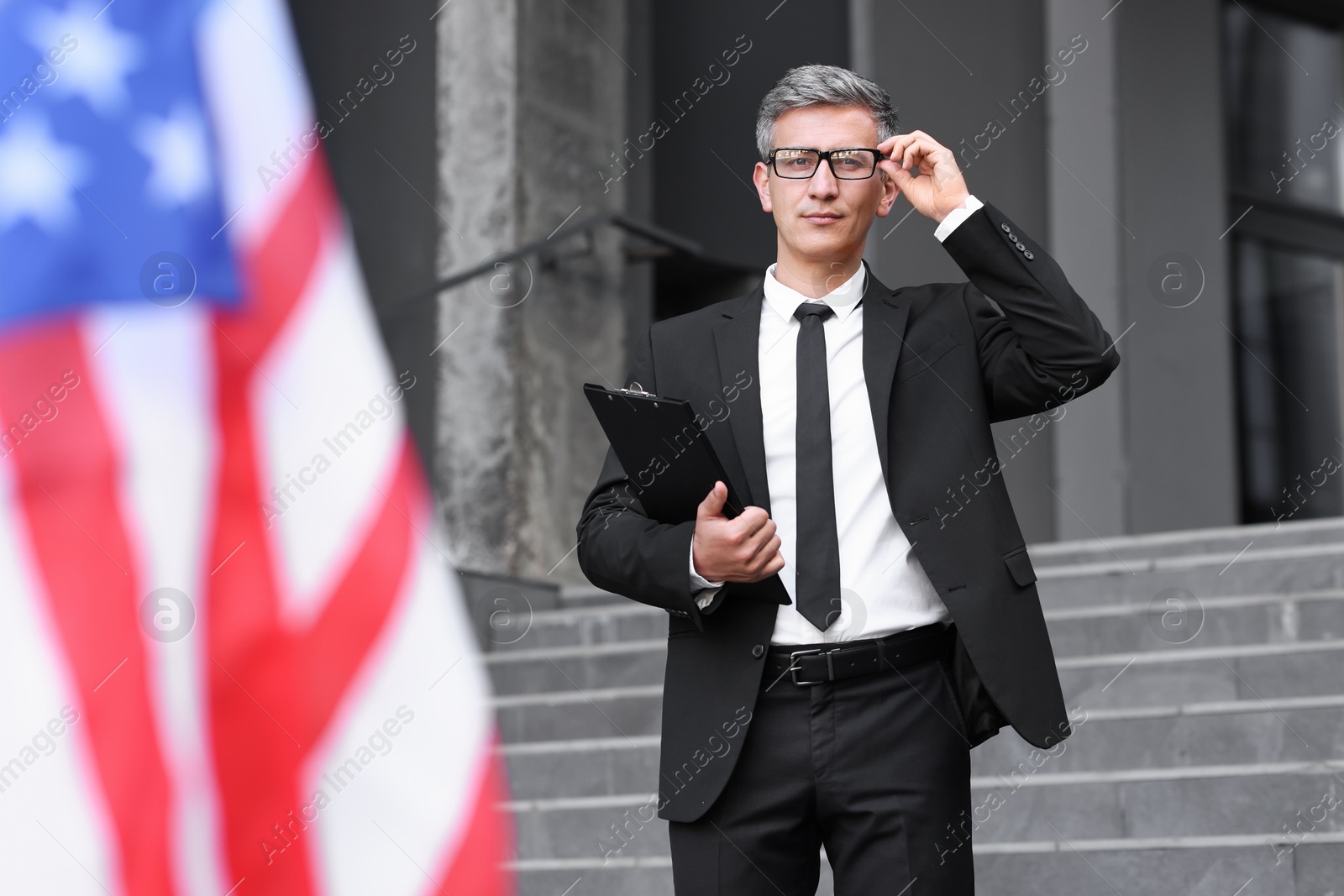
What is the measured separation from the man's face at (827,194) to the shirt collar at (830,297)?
6 centimetres

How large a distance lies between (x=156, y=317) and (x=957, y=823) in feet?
10.9

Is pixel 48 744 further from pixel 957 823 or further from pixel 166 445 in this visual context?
pixel 957 823

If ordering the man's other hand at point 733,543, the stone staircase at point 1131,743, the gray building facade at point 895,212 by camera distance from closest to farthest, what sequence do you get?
the man's other hand at point 733,543, the stone staircase at point 1131,743, the gray building facade at point 895,212

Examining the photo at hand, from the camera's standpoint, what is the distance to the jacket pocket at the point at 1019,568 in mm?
2031

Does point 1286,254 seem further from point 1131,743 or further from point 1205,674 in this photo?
point 1131,743

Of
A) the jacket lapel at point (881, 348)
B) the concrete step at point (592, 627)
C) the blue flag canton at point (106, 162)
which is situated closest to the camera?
the jacket lapel at point (881, 348)

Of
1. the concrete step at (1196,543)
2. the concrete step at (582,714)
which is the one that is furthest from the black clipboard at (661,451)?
the concrete step at (1196,543)

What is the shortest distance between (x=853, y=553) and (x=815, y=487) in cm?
11

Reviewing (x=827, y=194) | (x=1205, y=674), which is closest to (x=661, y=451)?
(x=827, y=194)

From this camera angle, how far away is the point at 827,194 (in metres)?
2.10

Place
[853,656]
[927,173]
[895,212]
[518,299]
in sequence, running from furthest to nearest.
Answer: [895,212] → [518,299] → [927,173] → [853,656]

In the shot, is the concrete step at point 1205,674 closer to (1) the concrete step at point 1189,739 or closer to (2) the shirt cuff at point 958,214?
(1) the concrete step at point 1189,739

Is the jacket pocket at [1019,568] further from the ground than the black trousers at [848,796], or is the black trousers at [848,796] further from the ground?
the jacket pocket at [1019,568]

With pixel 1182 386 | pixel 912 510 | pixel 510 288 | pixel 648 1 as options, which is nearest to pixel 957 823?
pixel 912 510
